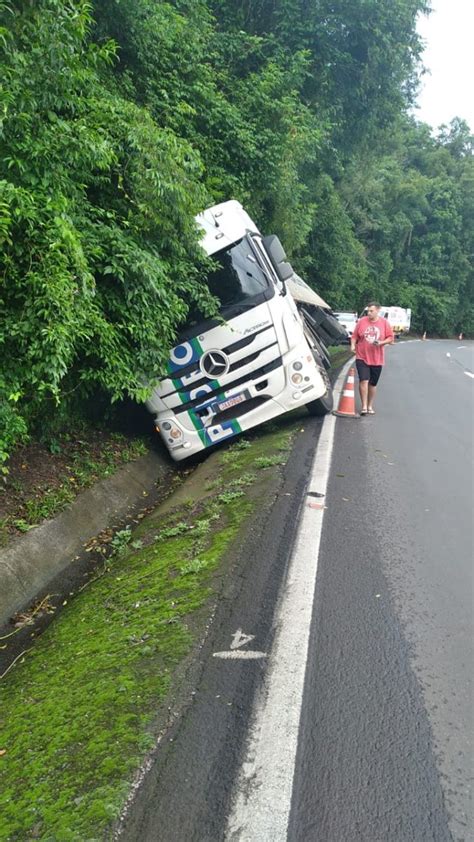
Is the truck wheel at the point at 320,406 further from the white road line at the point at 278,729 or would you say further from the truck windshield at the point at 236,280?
the white road line at the point at 278,729

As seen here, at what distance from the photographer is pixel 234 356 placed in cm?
629

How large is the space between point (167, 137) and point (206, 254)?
1.36 m

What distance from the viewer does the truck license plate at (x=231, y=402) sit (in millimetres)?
6449

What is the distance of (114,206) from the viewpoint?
501cm

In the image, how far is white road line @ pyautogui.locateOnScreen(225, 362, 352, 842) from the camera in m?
1.83

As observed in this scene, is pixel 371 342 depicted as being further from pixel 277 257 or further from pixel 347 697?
pixel 347 697

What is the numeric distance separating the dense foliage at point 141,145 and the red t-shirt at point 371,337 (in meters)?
3.01

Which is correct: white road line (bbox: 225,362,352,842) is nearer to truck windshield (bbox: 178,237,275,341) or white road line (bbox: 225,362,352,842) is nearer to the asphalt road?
the asphalt road

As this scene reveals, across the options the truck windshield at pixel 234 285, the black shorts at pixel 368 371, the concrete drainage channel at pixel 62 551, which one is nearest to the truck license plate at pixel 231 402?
the truck windshield at pixel 234 285

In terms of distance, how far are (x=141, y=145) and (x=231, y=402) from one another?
2.92 meters

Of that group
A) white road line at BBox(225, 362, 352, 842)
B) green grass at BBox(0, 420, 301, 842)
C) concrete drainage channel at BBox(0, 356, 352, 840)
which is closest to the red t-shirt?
concrete drainage channel at BBox(0, 356, 352, 840)

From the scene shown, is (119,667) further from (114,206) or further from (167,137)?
(167,137)

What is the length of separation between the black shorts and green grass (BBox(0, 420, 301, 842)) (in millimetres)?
4175

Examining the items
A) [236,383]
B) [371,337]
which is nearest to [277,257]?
[236,383]
